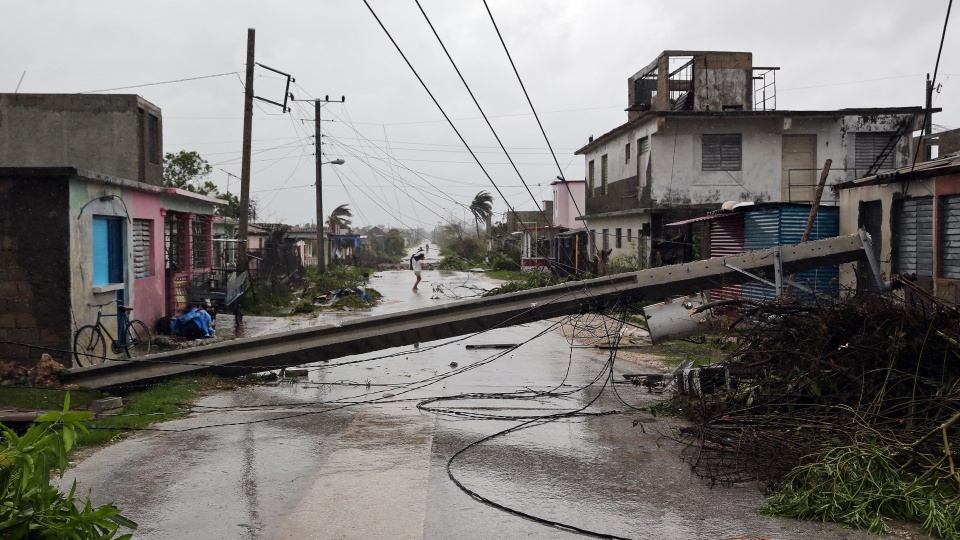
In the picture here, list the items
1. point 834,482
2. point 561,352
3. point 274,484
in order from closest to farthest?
point 834,482 < point 274,484 < point 561,352

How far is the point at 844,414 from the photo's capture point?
750 centimetres

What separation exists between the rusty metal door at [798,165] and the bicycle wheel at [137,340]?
2171cm

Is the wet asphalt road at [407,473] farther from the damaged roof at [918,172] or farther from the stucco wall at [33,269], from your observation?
the damaged roof at [918,172]

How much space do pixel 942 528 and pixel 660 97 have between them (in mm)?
Result: 27402

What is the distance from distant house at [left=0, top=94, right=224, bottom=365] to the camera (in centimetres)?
1223

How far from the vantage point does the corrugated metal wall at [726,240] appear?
22109mm

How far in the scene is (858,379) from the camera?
7.77m

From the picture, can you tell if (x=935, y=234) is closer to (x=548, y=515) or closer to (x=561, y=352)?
(x=561, y=352)

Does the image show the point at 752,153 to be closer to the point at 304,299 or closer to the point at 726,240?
the point at 726,240

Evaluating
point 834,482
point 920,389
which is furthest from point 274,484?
point 920,389

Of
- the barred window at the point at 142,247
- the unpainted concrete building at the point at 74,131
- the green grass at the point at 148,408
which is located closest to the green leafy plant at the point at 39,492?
the green grass at the point at 148,408

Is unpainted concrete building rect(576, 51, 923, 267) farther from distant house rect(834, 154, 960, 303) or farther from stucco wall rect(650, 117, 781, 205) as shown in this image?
distant house rect(834, 154, 960, 303)

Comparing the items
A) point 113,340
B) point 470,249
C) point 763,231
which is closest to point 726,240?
point 763,231

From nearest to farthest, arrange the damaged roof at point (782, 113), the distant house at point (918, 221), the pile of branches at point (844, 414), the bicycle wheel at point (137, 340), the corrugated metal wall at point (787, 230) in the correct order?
the pile of branches at point (844, 414), the distant house at point (918, 221), the bicycle wheel at point (137, 340), the corrugated metal wall at point (787, 230), the damaged roof at point (782, 113)
